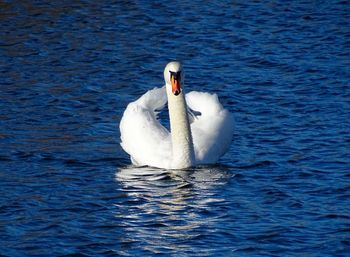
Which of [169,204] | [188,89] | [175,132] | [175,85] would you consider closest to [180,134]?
[175,132]

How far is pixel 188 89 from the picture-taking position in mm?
21297

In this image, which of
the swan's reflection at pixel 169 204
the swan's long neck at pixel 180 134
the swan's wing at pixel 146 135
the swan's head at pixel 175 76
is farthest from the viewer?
the swan's wing at pixel 146 135

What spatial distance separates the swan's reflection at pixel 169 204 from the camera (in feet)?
47.0

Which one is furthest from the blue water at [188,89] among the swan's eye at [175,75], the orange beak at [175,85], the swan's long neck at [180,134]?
the swan's eye at [175,75]

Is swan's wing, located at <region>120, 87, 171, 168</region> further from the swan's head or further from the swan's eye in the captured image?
the swan's eye

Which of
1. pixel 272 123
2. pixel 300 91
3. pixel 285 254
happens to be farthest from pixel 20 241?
pixel 300 91

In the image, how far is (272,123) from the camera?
62.7 ft

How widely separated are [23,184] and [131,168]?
1721 mm

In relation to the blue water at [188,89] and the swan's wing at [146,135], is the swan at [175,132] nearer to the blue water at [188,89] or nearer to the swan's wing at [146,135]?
the swan's wing at [146,135]

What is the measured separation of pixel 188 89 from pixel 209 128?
380cm

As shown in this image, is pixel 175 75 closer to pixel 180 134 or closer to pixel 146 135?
pixel 180 134

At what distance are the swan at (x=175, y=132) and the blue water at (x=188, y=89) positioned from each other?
0.70 ft

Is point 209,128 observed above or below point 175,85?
below

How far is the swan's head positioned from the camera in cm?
1680
